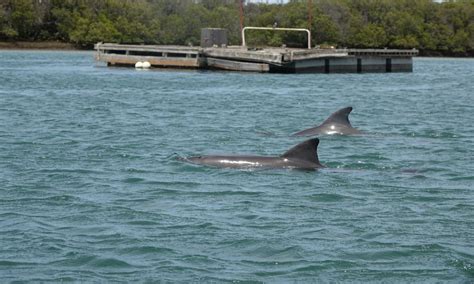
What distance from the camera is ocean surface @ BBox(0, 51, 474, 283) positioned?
13.9 meters

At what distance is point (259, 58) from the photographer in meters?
70.1

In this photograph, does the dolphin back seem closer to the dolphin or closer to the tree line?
the dolphin

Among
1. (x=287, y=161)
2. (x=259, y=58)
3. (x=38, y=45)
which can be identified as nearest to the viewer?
(x=287, y=161)

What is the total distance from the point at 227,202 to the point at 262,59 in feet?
172

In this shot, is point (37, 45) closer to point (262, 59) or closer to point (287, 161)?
point (262, 59)

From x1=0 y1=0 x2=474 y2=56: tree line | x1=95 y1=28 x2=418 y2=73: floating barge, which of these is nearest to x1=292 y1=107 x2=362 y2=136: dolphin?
x1=95 y1=28 x2=418 y2=73: floating barge

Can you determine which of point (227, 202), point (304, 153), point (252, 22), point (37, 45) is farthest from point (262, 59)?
point (252, 22)

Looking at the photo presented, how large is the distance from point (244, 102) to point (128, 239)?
2774 cm

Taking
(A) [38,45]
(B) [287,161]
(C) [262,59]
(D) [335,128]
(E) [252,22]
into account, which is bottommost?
(A) [38,45]

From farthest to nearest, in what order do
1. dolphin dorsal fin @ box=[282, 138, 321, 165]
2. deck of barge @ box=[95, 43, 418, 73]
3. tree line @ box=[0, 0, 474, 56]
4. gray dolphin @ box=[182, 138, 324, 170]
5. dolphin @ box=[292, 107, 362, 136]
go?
tree line @ box=[0, 0, 474, 56], deck of barge @ box=[95, 43, 418, 73], dolphin @ box=[292, 107, 362, 136], gray dolphin @ box=[182, 138, 324, 170], dolphin dorsal fin @ box=[282, 138, 321, 165]

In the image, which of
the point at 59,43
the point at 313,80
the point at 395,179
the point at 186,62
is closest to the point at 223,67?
the point at 186,62

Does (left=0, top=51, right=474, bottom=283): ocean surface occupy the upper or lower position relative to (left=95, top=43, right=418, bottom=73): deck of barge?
upper

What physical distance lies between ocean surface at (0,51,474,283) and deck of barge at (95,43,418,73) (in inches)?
1350

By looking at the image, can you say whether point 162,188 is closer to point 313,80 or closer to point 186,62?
point 313,80
